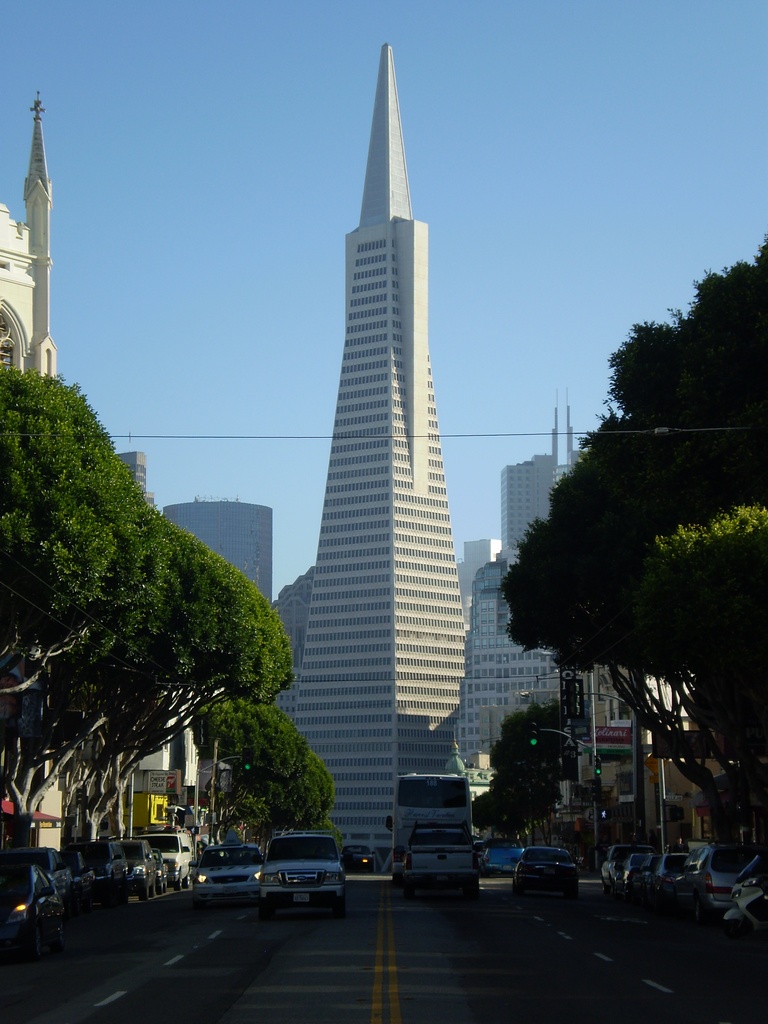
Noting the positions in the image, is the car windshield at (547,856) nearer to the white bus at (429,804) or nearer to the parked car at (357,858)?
the white bus at (429,804)

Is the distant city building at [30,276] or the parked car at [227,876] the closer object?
the parked car at [227,876]

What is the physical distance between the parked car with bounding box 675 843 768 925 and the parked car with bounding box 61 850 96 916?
15994mm

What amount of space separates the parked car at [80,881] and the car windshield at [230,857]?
11.1 ft

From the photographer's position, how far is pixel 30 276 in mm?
76688

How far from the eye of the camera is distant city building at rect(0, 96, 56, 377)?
245 feet

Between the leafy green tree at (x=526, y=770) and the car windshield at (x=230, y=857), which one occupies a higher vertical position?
the leafy green tree at (x=526, y=770)

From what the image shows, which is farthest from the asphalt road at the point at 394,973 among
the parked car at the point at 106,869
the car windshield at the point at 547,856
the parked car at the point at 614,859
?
the parked car at the point at 614,859

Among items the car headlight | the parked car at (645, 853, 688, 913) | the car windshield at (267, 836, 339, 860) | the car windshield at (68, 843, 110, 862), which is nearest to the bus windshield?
the car windshield at (68, 843, 110, 862)

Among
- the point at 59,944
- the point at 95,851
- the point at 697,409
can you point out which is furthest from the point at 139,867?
the point at 697,409

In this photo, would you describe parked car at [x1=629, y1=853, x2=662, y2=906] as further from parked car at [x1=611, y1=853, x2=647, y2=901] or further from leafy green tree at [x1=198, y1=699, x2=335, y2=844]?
leafy green tree at [x1=198, y1=699, x2=335, y2=844]

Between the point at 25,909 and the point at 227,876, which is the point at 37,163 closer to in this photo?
the point at 227,876

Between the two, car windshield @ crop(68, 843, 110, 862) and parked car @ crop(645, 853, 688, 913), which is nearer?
parked car @ crop(645, 853, 688, 913)

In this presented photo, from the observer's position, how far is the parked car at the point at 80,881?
37.9 meters

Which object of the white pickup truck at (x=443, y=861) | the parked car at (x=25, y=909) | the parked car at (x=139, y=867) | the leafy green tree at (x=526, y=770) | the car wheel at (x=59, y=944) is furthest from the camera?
the leafy green tree at (x=526, y=770)
